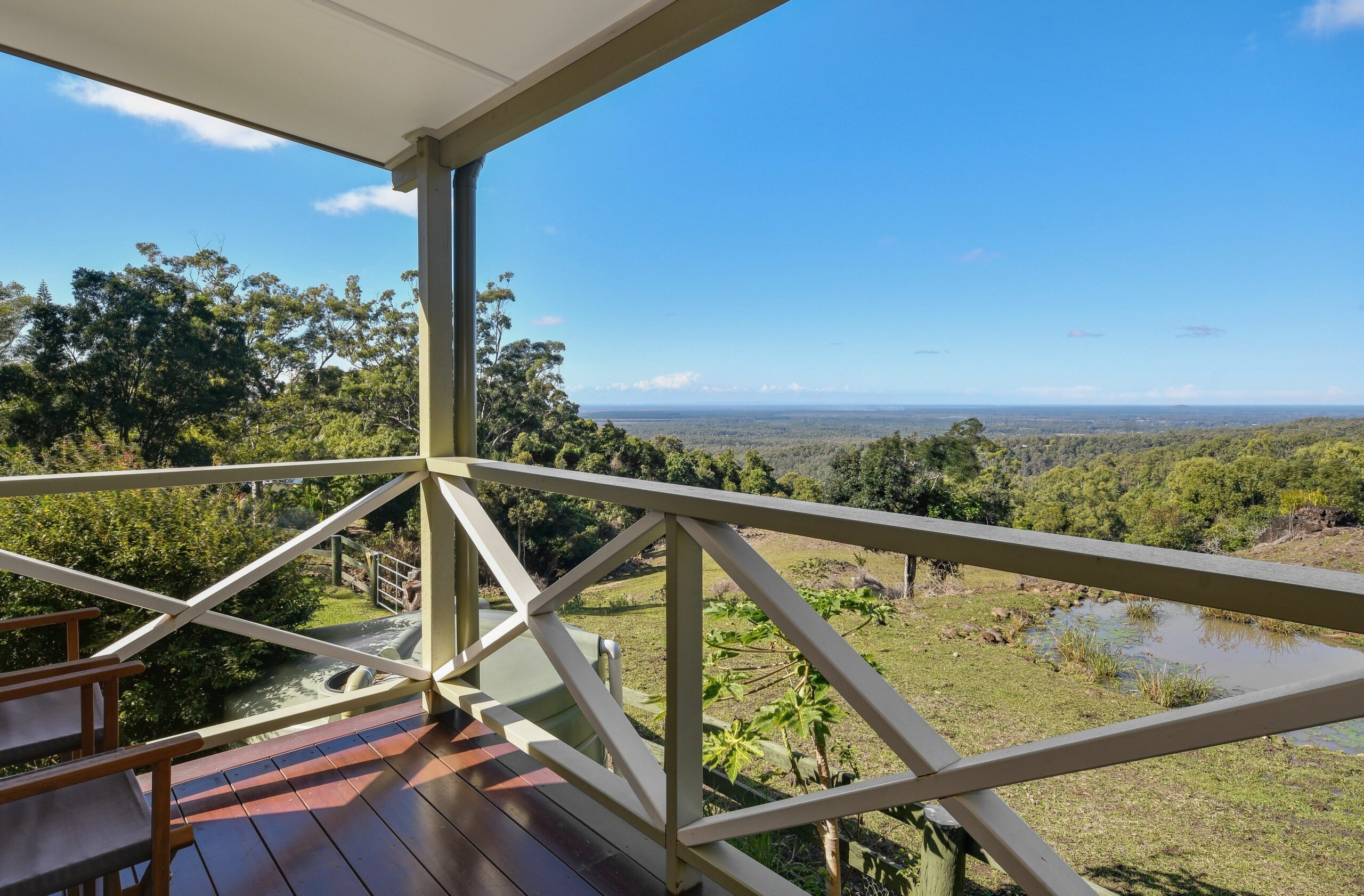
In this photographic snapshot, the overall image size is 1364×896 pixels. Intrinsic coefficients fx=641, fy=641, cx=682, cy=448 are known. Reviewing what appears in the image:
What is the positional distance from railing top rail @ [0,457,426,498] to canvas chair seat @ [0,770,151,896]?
0.86m

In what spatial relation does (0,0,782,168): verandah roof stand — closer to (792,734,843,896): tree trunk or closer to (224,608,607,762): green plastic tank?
(224,608,607,762): green plastic tank

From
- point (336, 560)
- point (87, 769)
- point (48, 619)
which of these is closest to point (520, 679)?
point (48, 619)

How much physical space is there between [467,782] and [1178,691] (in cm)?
312

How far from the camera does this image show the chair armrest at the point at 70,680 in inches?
47.3

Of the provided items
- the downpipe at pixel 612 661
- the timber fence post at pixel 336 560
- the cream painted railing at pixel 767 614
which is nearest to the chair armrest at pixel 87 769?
the cream painted railing at pixel 767 614

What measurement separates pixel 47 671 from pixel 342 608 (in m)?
5.94

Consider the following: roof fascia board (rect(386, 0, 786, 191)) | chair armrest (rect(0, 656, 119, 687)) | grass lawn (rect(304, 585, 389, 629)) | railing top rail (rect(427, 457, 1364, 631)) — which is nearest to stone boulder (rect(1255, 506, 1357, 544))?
railing top rail (rect(427, 457, 1364, 631))

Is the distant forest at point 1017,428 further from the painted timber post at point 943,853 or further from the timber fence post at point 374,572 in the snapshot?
the timber fence post at point 374,572

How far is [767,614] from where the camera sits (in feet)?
3.89

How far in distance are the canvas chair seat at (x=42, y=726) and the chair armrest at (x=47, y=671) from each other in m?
0.04

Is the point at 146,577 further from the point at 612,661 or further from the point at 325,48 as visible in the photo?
the point at 325,48

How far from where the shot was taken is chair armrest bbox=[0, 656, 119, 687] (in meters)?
1.30

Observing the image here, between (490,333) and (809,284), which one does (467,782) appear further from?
(809,284)

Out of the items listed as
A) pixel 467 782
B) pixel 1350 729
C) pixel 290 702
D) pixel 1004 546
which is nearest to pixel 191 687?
pixel 290 702
